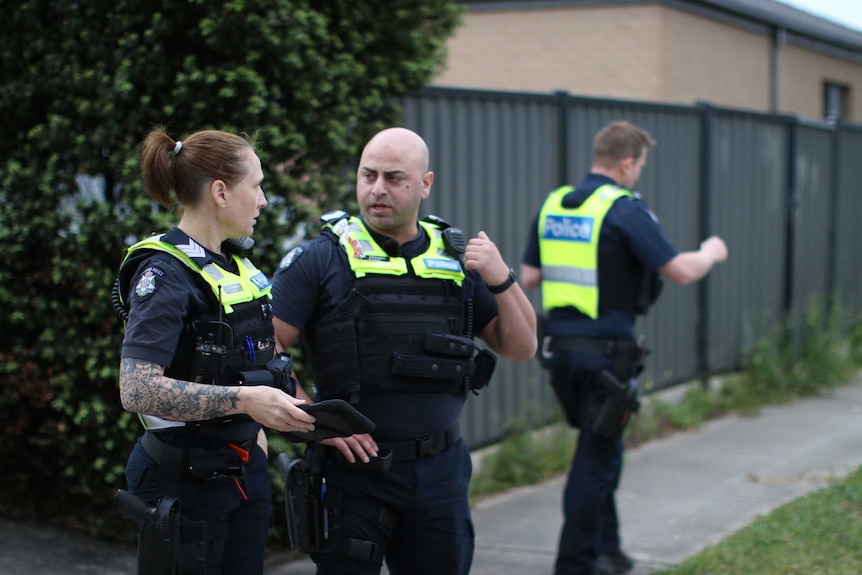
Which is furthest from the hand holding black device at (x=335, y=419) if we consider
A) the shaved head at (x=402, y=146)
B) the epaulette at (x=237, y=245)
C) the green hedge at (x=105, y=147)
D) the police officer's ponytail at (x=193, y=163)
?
the green hedge at (x=105, y=147)

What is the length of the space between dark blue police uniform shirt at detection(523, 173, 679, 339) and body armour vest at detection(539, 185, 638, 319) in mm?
30

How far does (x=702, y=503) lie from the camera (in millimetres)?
6094

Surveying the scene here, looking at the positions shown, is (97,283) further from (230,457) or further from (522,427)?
(522,427)

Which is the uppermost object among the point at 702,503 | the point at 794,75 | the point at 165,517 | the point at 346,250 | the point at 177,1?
the point at 794,75

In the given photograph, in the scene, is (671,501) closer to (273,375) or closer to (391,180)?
(391,180)

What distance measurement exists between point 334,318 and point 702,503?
364 centimetres

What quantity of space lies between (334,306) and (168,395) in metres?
0.79

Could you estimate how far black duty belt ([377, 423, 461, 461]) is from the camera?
10.6 feet

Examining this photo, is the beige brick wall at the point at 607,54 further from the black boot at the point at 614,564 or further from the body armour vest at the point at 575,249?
the black boot at the point at 614,564

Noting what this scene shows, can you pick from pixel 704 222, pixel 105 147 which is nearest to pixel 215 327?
pixel 105 147

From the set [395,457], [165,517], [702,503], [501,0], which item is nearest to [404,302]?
[395,457]

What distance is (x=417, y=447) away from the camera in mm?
3262

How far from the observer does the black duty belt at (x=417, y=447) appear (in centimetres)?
323

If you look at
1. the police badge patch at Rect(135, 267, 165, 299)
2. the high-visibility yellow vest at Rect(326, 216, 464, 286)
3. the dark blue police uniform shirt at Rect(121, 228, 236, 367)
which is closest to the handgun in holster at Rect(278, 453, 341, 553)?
the high-visibility yellow vest at Rect(326, 216, 464, 286)
